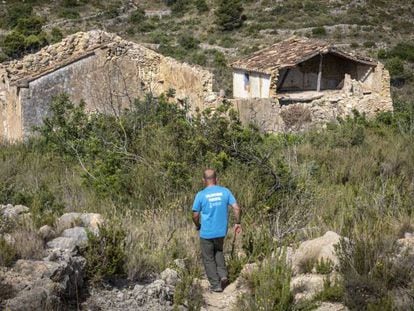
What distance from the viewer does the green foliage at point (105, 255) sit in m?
6.12

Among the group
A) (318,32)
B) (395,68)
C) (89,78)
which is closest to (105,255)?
(89,78)

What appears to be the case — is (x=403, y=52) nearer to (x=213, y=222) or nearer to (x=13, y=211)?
(x=213, y=222)

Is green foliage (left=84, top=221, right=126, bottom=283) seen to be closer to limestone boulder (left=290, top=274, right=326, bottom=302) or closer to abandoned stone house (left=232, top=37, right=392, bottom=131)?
limestone boulder (left=290, top=274, right=326, bottom=302)

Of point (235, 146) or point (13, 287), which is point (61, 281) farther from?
point (235, 146)

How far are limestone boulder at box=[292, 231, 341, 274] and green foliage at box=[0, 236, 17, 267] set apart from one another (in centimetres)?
283

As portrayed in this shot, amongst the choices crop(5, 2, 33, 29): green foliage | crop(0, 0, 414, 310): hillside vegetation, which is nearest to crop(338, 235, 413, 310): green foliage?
crop(0, 0, 414, 310): hillside vegetation

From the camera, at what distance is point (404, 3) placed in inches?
Result: 2422

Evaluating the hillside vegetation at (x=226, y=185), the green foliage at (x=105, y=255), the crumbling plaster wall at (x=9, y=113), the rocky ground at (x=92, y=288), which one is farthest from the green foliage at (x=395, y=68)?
the green foliage at (x=105, y=255)

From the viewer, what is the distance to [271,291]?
571 cm

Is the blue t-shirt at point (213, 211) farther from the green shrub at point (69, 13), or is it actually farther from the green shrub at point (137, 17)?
the green shrub at point (69, 13)

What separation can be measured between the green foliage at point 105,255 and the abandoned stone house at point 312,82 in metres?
13.6

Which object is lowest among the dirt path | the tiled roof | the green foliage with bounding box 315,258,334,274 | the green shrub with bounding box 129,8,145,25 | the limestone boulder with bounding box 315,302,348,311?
the dirt path

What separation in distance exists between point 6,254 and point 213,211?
2.28m

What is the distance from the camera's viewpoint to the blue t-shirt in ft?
23.1
